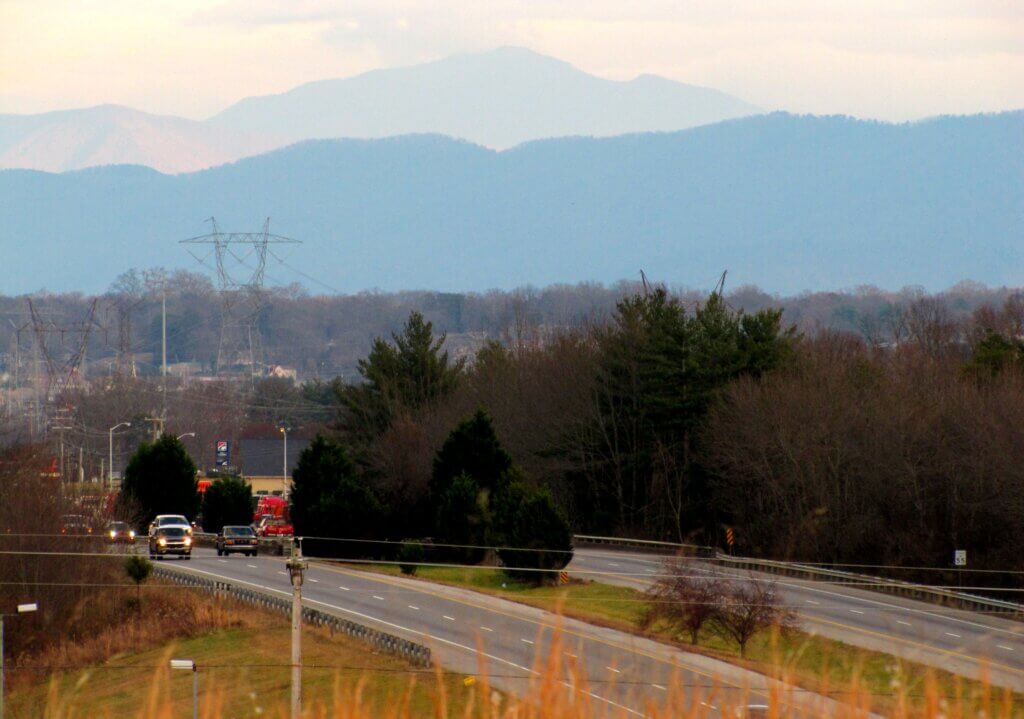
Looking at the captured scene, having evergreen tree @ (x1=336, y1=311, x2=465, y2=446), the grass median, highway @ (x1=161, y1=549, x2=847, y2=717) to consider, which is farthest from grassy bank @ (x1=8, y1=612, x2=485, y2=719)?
evergreen tree @ (x1=336, y1=311, x2=465, y2=446)

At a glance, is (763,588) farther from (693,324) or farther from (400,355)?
(400,355)

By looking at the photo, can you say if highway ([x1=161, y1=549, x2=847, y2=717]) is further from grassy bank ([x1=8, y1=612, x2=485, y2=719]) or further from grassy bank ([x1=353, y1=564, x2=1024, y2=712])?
grassy bank ([x1=8, y1=612, x2=485, y2=719])

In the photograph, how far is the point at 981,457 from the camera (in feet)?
189

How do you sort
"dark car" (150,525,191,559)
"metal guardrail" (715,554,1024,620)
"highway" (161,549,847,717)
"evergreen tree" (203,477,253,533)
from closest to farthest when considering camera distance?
"highway" (161,549,847,717) < "metal guardrail" (715,554,1024,620) < "dark car" (150,525,191,559) < "evergreen tree" (203,477,253,533)

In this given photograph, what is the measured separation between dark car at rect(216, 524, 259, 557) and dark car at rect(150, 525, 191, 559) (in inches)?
119

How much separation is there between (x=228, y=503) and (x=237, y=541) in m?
10.4

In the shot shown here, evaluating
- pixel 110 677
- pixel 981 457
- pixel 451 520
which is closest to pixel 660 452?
pixel 451 520

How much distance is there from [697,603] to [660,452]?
120ft

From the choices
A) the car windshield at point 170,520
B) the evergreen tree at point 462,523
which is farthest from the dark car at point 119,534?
the evergreen tree at point 462,523

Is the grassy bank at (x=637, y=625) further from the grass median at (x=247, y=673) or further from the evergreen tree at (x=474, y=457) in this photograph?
the evergreen tree at (x=474, y=457)

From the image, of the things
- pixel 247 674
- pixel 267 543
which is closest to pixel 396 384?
pixel 267 543

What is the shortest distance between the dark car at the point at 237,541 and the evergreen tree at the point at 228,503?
8.45 m

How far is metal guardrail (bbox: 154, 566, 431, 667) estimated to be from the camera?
35.1 meters

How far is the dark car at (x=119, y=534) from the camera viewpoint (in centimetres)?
5071
